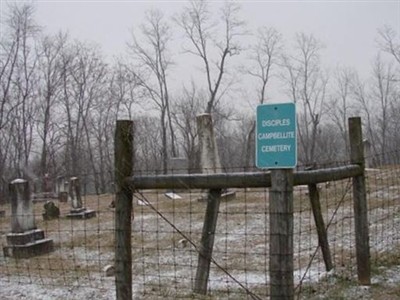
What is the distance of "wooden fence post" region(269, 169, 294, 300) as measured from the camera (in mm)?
3551

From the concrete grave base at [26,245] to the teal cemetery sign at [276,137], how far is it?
7.58m

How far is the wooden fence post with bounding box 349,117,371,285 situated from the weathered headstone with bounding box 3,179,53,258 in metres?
6.76

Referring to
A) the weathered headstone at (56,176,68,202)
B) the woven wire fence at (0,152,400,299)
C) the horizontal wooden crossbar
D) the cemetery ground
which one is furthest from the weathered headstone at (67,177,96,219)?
the horizontal wooden crossbar

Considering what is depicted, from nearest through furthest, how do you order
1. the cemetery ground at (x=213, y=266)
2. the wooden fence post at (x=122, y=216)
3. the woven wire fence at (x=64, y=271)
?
the wooden fence post at (x=122, y=216), the cemetery ground at (x=213, y=266), the woven wire fence at (x=64, y=271)

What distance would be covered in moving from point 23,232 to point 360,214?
7.30 metres

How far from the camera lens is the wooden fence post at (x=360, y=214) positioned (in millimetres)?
Answer: 5553

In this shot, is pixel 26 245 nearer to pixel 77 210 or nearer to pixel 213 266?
pixel 213 266

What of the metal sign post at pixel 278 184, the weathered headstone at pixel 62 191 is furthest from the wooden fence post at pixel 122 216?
the weathered headstone at pixel 62 191

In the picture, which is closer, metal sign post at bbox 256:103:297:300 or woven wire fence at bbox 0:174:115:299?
metal sign post at bbox 256:103:297:300

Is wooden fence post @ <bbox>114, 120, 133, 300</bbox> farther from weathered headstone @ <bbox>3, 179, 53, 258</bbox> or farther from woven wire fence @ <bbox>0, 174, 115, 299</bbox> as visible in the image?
weathered headstone @ <bbox>3, 179, 53, 258</bbox>

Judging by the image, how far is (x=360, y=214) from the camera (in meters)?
5.61

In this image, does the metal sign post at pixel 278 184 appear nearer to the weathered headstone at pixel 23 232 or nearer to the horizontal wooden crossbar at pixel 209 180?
the horizontal wooden crossbar at pixel 209 180

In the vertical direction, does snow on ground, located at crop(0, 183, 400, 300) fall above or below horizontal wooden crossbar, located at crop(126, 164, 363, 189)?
below

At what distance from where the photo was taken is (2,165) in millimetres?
36438
